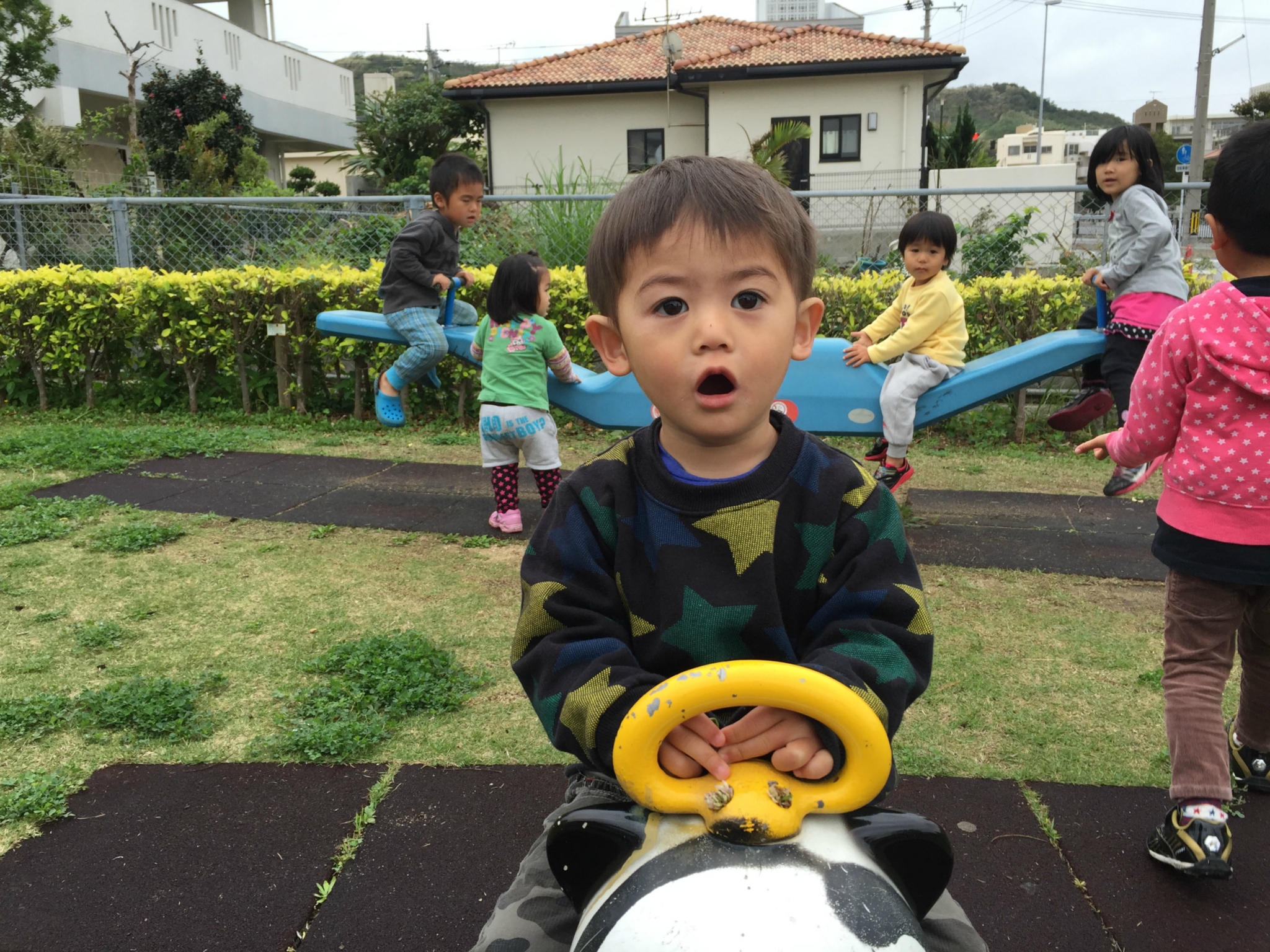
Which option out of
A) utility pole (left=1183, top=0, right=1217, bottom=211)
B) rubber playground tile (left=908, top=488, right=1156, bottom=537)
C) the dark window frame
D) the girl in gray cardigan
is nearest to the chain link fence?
rubber playground tile (left=908, top=488, right=1156, bottom=537)

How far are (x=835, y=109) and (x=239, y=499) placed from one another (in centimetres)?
2337

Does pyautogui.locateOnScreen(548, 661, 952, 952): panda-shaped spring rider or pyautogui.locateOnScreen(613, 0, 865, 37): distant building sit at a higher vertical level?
pyautogui.locateOnScreen(613, 0, 865, 37): distant building

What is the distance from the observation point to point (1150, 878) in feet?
7.31

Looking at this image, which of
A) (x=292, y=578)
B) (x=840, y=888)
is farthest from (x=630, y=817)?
(x=292, y=578)

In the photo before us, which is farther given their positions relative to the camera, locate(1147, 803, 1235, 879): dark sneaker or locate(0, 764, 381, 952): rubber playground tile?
locate(1147, 803, 1235, 879): dark sneaker

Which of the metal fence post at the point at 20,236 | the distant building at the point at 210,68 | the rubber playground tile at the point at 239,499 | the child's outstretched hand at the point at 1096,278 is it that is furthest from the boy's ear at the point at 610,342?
the distant building at the point at 210,68

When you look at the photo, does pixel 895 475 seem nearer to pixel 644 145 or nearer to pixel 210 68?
pixel 644 145

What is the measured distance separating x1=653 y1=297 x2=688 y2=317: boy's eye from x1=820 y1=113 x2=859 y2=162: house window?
25919 millimetres

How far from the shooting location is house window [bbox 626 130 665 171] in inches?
1069

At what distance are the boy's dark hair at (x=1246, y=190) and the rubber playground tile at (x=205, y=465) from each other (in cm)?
536

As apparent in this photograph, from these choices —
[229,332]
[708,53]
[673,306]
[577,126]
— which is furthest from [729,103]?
[673,306]

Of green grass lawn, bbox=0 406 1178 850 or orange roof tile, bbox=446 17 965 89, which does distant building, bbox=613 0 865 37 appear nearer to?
orange roof tile, bbox=446 17 965 89

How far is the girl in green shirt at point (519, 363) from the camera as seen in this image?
4.72 metres

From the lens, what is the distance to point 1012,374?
15.3 feet
